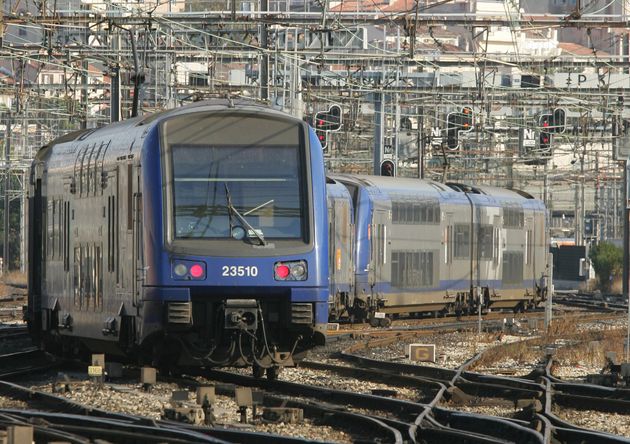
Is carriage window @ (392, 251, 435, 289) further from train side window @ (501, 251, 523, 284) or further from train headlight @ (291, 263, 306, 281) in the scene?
train headlight @ (291, 263, 306, 281)

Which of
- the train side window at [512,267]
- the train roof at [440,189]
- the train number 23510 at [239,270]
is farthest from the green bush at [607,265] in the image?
the train number 23510 at [239,270]

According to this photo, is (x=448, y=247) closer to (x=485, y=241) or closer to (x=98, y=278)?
(x=485, y=241)

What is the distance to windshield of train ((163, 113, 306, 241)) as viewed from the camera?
15.0 metres

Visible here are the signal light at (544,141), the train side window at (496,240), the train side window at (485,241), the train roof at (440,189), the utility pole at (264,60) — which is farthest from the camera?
the signal light at (544,141)

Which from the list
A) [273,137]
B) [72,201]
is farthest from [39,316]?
[273,137]

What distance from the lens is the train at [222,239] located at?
1482cm

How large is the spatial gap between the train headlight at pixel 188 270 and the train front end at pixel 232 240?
1 centimetres

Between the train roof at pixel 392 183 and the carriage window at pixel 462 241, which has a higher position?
the train roof at pixel 392 183

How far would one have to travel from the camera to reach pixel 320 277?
15.1 metres

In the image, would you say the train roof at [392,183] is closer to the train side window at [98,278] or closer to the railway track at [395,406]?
the railway track at [395,406]

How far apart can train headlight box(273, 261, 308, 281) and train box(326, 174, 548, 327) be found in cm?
1225

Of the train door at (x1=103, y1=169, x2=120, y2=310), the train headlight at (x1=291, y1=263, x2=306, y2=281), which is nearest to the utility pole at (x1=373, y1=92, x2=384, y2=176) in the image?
the train door at (x1=103, y1=169, x2=120, y2=310)

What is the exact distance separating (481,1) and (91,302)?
423ft

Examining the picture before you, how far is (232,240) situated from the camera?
49.2ft
